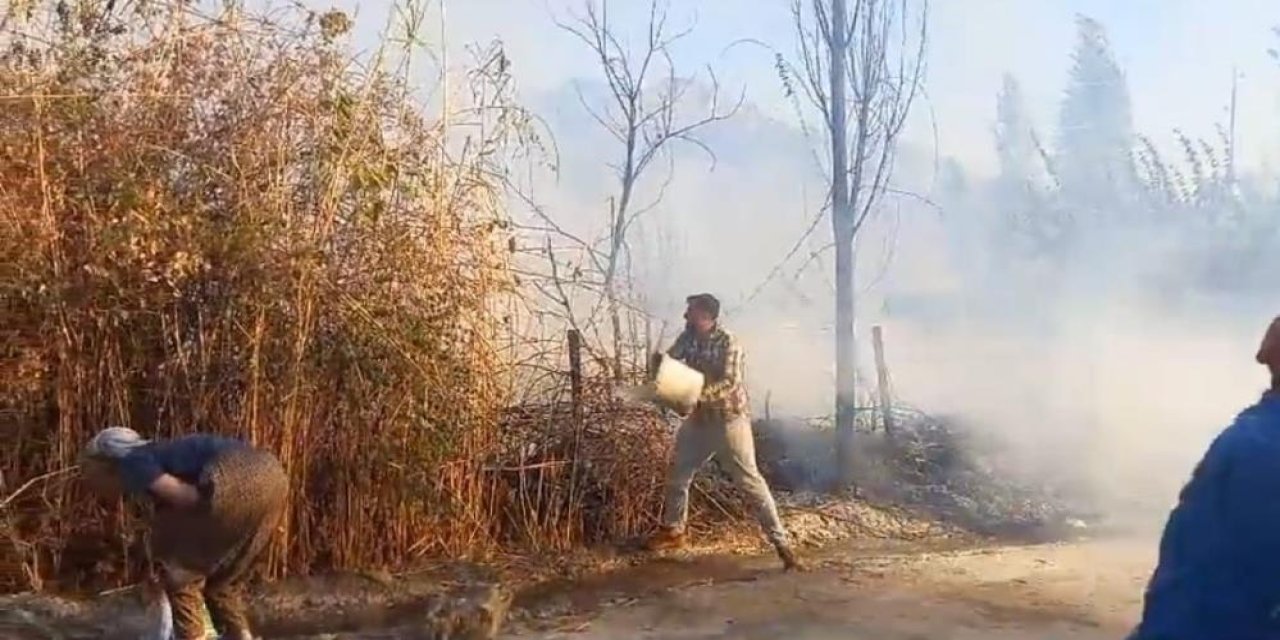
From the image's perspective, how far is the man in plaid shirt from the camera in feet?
28.3

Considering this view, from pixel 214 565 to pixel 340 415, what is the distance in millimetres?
2477

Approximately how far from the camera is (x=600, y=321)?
9.33 meters

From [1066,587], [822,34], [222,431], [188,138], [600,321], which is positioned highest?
[822,34]

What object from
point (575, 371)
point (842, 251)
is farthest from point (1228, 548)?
point (842, 251)

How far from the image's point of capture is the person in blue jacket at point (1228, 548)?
2791mm

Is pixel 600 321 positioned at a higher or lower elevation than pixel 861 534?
higher

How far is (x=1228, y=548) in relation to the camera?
2820 mm

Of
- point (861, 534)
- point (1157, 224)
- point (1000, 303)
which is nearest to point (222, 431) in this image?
point (861, 534)

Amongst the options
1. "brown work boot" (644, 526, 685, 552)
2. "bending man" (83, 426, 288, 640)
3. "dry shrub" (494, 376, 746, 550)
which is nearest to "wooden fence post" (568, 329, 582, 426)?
"dry shrub" (494, 376, 746, 550)

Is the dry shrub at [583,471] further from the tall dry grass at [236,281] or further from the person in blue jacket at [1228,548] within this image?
the person in blue jacket at [1228,548]

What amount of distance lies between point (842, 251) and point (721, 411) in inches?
116

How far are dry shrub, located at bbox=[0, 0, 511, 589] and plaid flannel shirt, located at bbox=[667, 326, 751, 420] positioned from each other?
54.8 inches

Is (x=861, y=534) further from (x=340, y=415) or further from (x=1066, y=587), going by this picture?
(x=340, y=415)

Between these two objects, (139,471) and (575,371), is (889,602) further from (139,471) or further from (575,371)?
(139,471)
